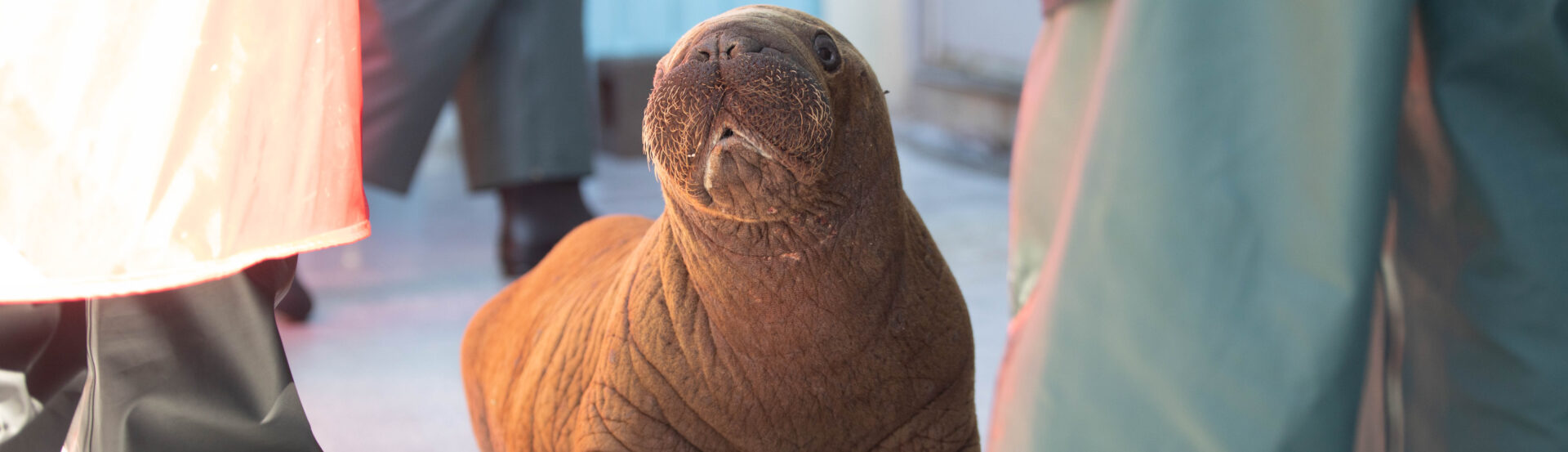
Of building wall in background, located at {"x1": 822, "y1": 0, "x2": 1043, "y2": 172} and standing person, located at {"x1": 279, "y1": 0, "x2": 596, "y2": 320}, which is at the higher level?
standing person, located at {"x1": 279, "y1": 0, "x2": 596, "y2": 320}

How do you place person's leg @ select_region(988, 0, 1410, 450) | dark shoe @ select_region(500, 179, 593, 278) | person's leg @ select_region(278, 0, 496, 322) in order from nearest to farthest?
1. person's leg @ select_region(988, 0, 1410, 450)
2. person's leg @ select_region(278, 0, 496, 322)
3. dark shoe @ select_region(500, 179, 593, 278)

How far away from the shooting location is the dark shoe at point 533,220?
3.56m

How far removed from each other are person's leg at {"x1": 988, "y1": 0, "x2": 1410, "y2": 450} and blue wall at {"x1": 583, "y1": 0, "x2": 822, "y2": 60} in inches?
238

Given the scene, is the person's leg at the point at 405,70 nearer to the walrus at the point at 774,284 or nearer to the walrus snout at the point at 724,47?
the walrus at the point at 774,284

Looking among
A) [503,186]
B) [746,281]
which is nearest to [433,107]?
[503,186]

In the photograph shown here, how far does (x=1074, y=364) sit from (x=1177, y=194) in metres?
0.13

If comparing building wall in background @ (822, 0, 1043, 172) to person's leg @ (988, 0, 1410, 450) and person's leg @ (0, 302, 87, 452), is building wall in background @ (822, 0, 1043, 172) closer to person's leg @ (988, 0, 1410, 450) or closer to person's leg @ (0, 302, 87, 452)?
person's leg @ (0, 302, 87, 452)

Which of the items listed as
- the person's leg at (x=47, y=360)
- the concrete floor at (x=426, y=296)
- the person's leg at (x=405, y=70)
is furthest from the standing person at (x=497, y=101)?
the person's leg at (x=47, y=360)

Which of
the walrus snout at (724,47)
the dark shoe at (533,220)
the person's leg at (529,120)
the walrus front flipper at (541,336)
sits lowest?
the dark shoe at (533,220)

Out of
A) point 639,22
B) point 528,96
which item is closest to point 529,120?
point 528,96

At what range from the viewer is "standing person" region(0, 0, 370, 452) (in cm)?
90

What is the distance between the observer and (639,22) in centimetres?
680

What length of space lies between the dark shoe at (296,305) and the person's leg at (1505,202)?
9.12 feet

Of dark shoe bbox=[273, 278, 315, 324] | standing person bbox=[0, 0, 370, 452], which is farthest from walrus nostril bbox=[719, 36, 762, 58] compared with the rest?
dark shoe bbox=[273, 278, 315, 324]
